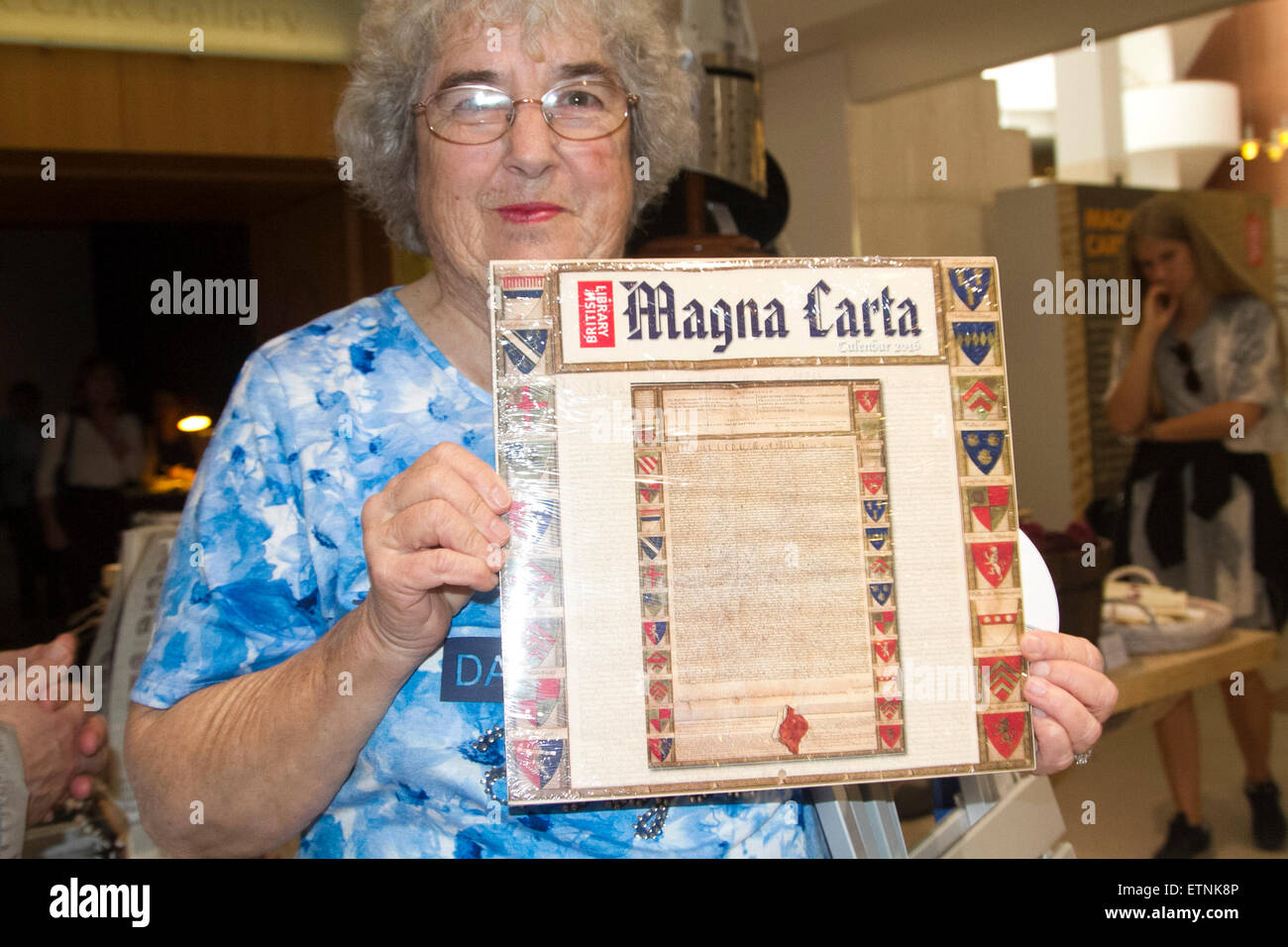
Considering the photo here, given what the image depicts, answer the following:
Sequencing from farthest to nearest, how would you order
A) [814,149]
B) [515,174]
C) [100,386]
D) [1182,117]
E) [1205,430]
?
[1182,117], [814,149], [100,386], [1205,430], [515,174]

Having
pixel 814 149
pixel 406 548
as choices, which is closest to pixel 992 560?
pixel 406 548

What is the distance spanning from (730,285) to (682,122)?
1.62 feet

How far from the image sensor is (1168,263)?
386 cm

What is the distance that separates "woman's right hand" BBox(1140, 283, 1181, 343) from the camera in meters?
3.87

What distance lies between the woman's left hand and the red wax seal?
21cm

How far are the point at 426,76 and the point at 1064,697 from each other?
0.90m

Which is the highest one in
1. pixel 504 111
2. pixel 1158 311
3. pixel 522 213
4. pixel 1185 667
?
pixel 1158 311

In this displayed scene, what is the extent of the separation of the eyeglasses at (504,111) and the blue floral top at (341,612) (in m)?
0.27

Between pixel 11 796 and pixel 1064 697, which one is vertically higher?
pixel 1064 697

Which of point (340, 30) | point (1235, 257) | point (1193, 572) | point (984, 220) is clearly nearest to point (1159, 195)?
point (1235, 257)

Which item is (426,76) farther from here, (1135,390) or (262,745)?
(1135,390)

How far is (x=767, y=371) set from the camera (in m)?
0.87

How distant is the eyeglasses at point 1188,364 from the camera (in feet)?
12.4
